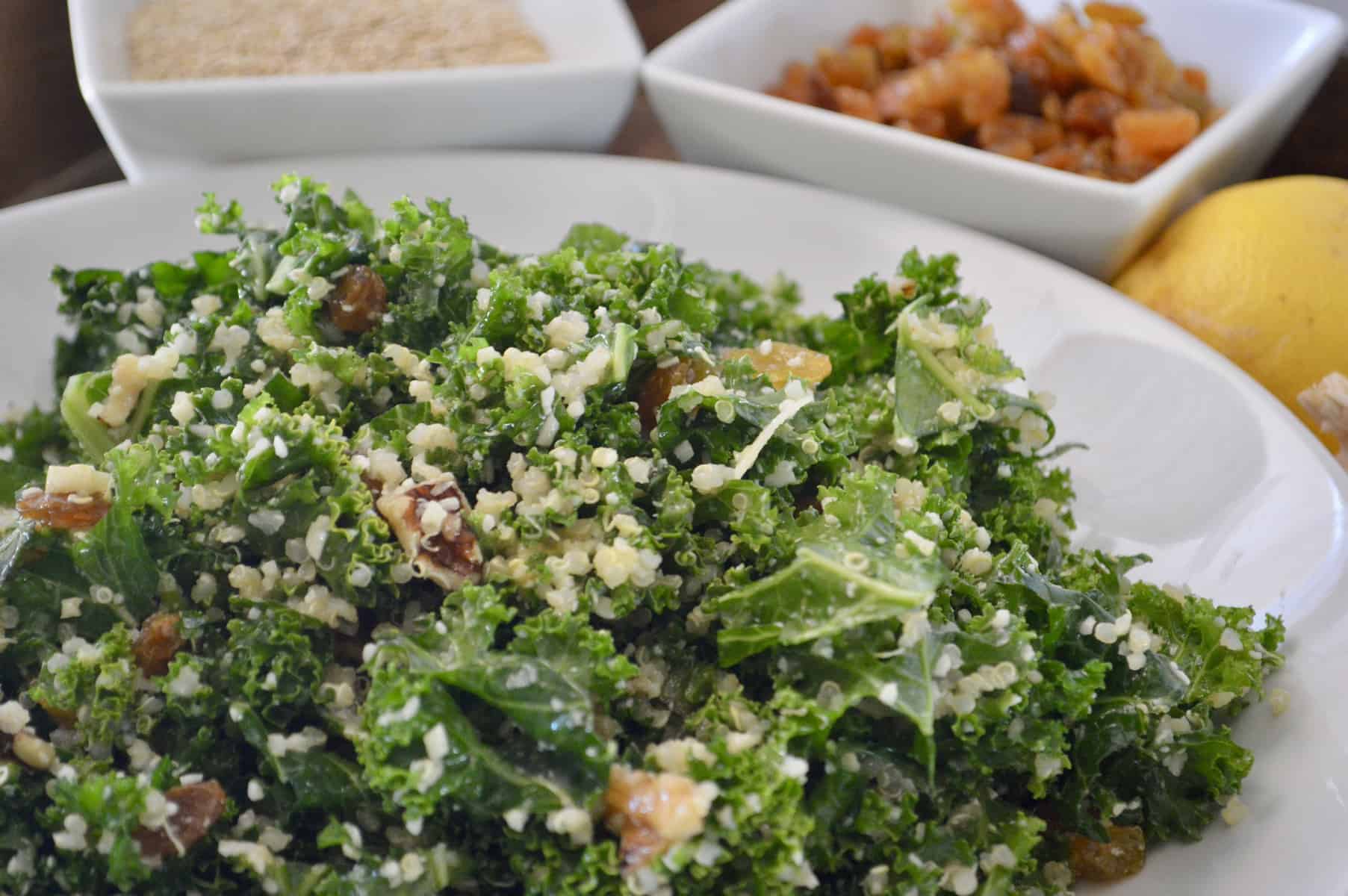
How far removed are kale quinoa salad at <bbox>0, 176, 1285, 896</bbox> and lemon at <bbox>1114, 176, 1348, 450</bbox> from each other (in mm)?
910

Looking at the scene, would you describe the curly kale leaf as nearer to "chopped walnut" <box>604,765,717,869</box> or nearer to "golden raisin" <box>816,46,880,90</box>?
"chopped walnut" <box>604,765,717,869</box>

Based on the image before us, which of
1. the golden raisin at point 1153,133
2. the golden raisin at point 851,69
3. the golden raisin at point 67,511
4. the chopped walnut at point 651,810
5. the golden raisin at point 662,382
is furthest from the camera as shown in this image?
the golden raisin at point 851,69

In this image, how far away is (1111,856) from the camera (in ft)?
5.43

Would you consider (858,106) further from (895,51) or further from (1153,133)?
(1153,133)

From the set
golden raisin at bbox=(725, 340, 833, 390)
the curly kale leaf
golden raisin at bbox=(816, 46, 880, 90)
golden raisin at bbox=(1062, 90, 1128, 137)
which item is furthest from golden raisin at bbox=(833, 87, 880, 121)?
the curly kale leaf

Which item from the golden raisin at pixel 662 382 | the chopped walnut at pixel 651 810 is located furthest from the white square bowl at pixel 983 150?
the chopped walnut at pixel 651 810

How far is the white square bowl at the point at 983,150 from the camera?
9.12ft

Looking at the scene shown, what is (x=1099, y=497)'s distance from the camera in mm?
2316

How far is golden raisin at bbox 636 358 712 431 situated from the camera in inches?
71.0

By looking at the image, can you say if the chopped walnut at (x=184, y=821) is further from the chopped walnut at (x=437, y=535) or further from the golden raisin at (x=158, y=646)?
the chopped walnut at (x=437, y=535)

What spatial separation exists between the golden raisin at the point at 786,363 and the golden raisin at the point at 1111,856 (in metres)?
0.81

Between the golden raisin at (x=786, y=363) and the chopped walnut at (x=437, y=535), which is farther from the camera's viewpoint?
the golden raisin at (x=786, y=363)

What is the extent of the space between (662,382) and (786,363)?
307mm

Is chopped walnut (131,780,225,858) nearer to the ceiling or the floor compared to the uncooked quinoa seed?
nearer to the floor
